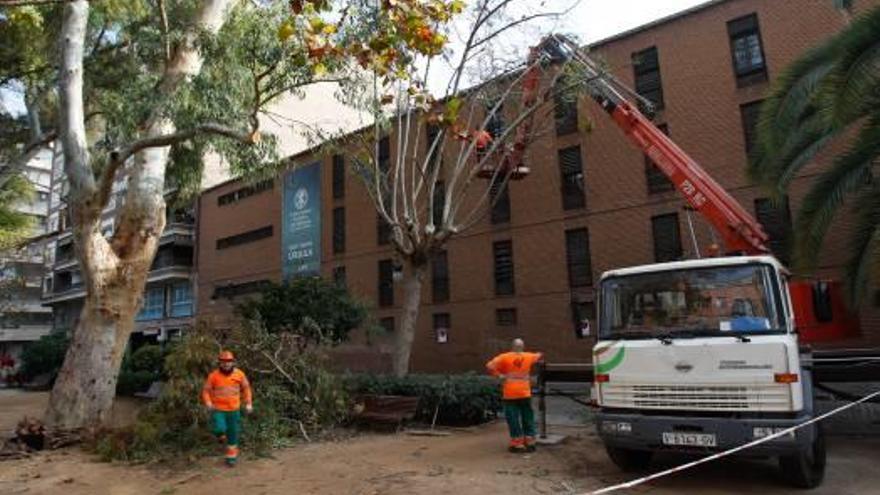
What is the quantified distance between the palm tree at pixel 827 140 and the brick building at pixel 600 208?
18.7ft

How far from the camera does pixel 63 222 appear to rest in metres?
54.7

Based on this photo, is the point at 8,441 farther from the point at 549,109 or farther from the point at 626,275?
the point at 549,109

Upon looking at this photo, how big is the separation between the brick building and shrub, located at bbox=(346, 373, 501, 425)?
13.4 ft

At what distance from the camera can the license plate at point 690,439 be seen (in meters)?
7.06

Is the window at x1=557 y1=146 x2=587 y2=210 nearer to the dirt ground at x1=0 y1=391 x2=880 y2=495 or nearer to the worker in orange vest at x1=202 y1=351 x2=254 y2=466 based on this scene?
the dirt ground at x1=0 y1=391 x2=880 y2=495

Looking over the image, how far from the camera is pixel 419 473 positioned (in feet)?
28.7

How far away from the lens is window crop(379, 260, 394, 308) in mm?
28688

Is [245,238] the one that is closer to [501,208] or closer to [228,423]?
[501,208]

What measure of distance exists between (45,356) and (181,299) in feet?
31.4

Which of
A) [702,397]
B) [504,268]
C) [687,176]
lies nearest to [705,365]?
[702,397]

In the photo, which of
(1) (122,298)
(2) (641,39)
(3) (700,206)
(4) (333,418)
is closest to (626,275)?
(3) (700,206)

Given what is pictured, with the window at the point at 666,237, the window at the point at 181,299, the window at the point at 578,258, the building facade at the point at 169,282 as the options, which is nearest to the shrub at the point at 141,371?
the building facade at the point at 169,282

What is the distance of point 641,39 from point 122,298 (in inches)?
A: 695

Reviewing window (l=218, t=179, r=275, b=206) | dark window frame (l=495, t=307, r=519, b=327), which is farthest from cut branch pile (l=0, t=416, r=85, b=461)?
window (l=218, t=179, r=275, b=206)
